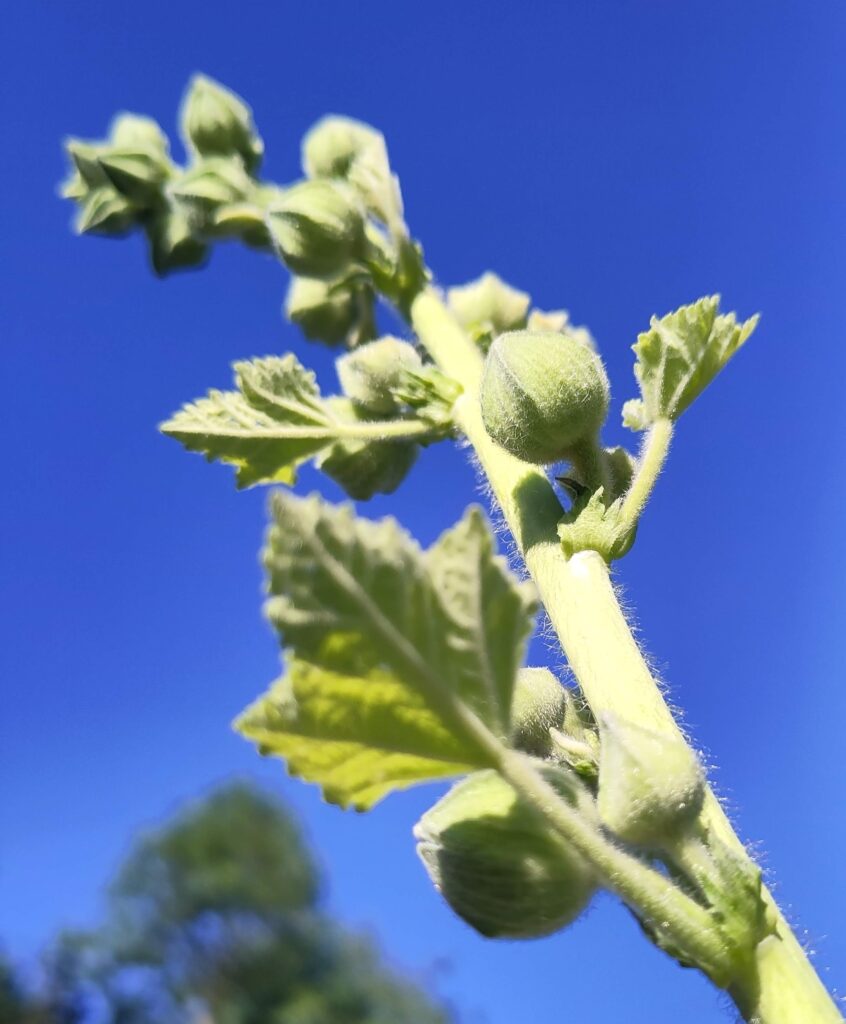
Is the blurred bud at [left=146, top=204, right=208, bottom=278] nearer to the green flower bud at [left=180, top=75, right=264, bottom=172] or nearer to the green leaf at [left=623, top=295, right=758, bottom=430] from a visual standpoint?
the green flower bud at [left=180, top=75, right=264, bottom=172]

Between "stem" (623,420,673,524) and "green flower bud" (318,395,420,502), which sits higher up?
"green flower bud" (318,395,420,502)

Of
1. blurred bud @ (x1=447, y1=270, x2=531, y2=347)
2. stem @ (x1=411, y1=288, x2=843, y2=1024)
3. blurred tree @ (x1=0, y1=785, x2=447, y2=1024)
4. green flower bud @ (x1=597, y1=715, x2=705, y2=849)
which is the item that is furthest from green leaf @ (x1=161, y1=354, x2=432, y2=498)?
blurred tree @ (x1=0, y1=785, x2=447, y2=1024)

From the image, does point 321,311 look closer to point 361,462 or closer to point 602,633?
point 361,462

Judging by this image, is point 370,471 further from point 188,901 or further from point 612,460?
point 188,901

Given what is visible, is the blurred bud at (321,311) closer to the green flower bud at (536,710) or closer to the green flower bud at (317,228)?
the green flower bud at (317,228)

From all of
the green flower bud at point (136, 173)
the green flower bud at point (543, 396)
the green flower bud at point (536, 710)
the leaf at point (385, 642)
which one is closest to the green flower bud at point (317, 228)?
the green flower bud at point (136, 173)

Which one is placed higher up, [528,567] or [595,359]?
Result: [595,359]

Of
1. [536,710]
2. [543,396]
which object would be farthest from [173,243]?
[536,710]

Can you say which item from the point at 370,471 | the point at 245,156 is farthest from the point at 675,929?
the point at 245,156
